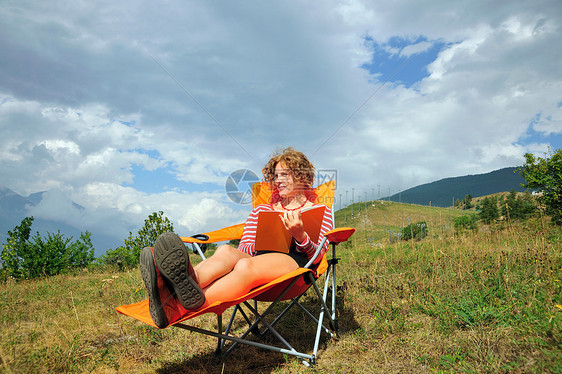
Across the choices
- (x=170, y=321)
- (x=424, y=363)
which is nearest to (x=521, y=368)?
(x=424, y=363)

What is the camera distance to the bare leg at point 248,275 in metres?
1.75

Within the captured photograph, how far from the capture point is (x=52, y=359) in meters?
1.84

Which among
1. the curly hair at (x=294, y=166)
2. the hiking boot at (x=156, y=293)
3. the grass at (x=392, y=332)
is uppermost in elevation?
the curly hair at (x=294, y=166)

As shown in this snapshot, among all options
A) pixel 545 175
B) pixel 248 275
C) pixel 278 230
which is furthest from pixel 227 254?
pixel 545 175

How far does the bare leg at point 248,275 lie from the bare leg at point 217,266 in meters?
0.03

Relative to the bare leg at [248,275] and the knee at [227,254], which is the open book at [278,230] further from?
the knee at [227,254]

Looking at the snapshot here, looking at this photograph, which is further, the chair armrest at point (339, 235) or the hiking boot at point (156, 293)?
the chair armrest at point (339, 235)

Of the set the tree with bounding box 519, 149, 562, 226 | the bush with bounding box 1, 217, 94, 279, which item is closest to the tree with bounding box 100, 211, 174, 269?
the bush with bounding box 1, 217, 94, 279

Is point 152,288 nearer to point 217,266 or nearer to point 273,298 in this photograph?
point 217,266

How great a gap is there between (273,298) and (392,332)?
94 centimetres

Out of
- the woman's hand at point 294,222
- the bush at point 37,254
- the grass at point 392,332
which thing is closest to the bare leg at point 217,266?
the woman's hand at point 294,222

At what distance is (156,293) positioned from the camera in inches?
61.5

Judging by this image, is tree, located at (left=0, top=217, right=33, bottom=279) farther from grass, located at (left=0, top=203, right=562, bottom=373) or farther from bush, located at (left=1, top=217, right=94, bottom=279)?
grass, located at (left=0, top=203, right=562, bottom=373)

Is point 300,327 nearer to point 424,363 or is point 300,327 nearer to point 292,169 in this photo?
point 424,363
